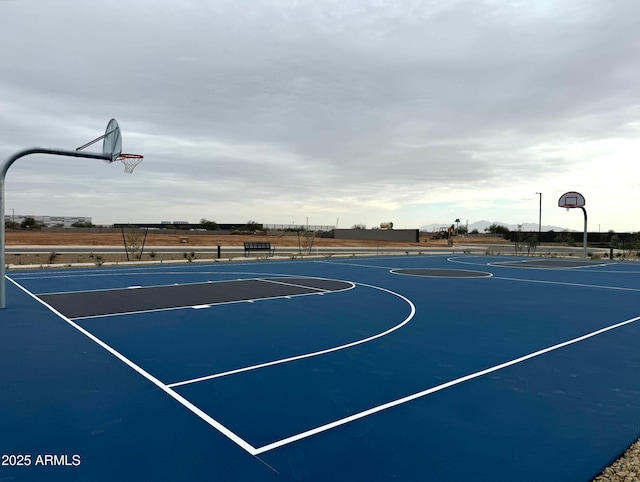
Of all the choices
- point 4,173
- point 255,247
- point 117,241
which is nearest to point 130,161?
point 4,173

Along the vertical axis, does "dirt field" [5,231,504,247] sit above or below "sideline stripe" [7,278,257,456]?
above

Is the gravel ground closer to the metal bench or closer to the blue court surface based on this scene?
the blue court surface

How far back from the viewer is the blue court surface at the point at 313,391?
14.4 feet

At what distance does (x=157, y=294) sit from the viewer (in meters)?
14.9

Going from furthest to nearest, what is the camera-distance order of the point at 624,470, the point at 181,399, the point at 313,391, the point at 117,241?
the point at 117,241 → the point at 313,391 → the point at 181,399 → the point at 624,470

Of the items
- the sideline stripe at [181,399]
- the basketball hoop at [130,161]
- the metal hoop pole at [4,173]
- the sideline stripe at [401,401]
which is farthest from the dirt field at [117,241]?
the sideline stripe at [401,401]

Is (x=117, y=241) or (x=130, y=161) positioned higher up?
(x=130, y=161)

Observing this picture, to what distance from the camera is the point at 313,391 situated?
6180 millimetres

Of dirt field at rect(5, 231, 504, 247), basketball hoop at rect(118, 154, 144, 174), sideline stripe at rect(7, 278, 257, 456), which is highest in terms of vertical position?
basketball hoop at rect(118, 154, 144, 174)

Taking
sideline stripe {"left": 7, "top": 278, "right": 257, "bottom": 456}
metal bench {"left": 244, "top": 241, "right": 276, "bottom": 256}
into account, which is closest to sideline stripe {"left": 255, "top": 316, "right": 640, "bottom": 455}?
sideline stripe {"left": 7, "top": 278, "right": 257, "bottom": 456}

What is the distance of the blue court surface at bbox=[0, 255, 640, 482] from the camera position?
4383mm

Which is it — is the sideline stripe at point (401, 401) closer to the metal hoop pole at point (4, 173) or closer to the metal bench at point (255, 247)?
the metal hoop pole at point (4, 173)

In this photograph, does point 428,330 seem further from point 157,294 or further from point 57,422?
point 157,294

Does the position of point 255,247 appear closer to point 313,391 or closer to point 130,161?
point 130,161
